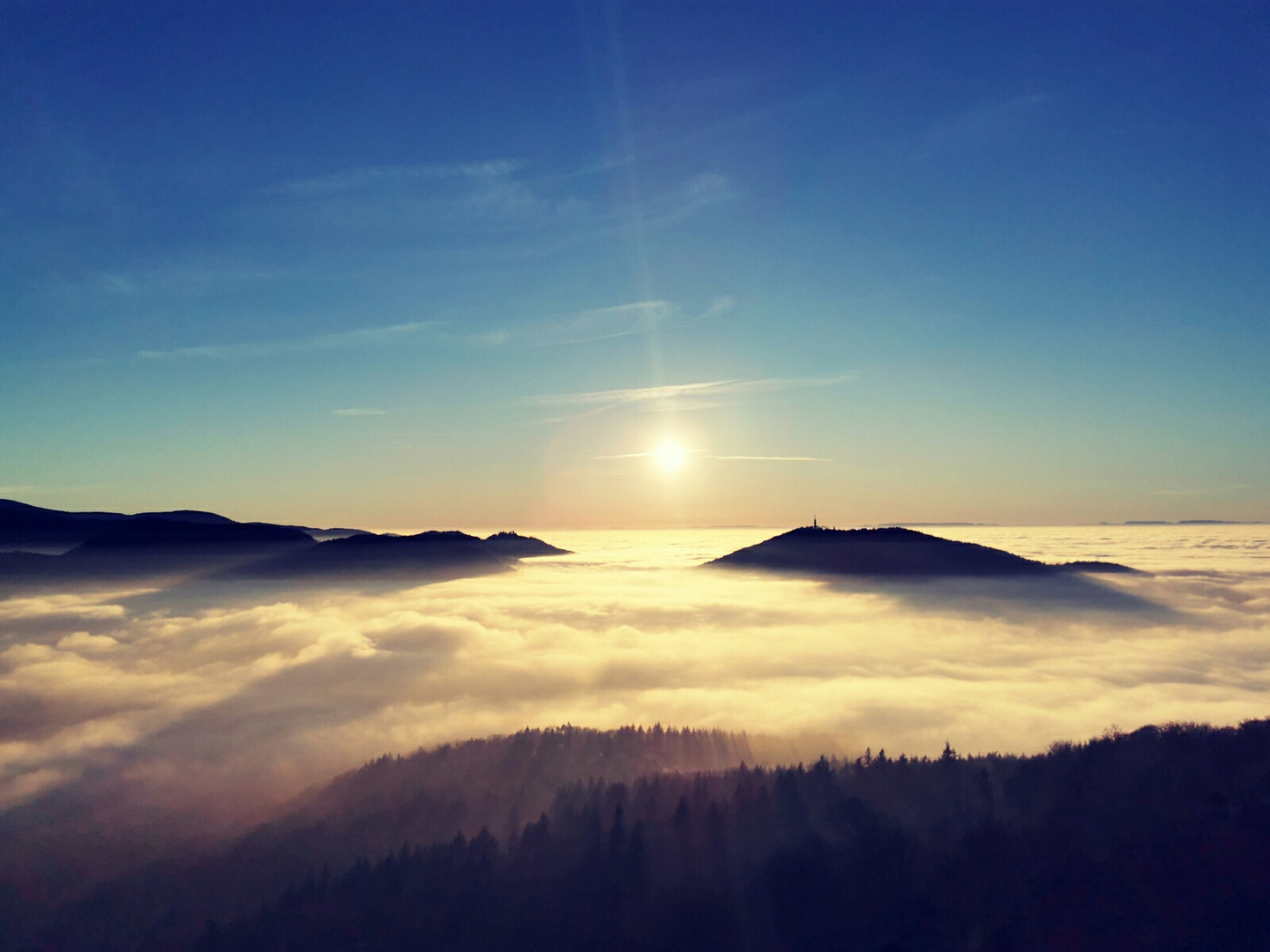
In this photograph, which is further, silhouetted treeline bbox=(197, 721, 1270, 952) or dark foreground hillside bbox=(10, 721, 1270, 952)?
dark foreground hillside bbox=(10, 721, 1270, 952)

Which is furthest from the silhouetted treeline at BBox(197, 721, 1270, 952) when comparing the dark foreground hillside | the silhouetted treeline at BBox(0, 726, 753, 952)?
the silhouetted treeline at BBox(0, 726, 753, 952)

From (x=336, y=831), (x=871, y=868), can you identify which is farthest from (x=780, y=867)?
(x=336, y=831)

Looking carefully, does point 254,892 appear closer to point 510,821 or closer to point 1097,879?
point 510,821

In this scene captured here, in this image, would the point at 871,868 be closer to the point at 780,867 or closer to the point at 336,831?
the point at 780,867

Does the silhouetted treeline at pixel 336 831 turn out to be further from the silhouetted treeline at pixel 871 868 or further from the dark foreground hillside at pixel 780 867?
the silhouetted treeline at pixel 871 868

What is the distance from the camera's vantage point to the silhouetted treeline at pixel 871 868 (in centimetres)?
9531

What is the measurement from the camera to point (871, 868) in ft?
373

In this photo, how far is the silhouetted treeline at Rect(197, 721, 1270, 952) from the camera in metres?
95.3

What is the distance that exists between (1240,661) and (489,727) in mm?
216712

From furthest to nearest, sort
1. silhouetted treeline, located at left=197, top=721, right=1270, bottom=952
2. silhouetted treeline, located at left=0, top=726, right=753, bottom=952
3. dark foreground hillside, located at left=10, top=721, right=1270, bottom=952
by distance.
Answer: silhouetted treeline, located at left=0, top=726, right=753, bottom=952 → dark foreground hillside, located at left=10, top=721, right=1270, bottom=952 → silhouetted treeline, located at left=197, top=721, right=1270, bottom=952

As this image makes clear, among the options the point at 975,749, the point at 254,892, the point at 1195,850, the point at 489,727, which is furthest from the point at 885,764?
the point at 254,892

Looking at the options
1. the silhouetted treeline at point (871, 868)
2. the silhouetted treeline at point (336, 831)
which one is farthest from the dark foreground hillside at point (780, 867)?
the silhouetted treeline at point (336, 831)

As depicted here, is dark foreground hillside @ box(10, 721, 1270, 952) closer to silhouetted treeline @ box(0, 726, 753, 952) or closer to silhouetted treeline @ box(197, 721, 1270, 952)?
silhouetted treeline @ box(197, 721, 1270, 952)

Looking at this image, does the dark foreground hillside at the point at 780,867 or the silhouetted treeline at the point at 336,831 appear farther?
the silhouetted treeline at the point at 336,831
